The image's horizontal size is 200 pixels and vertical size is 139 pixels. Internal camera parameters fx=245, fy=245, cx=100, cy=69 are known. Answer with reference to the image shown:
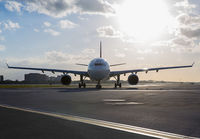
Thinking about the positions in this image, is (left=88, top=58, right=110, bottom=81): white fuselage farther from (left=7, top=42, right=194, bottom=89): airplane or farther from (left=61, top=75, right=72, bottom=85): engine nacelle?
(left=61, top=75, right=72, bottom=85): engine nacelle

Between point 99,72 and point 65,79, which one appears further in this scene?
point 65,79

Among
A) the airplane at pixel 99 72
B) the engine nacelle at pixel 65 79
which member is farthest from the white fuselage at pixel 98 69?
the engine nacelle at pixel 65 79

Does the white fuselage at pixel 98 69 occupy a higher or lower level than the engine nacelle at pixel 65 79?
higher

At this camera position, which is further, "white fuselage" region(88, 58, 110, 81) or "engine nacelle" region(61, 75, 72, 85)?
"engine nacelle" region(61, 75, 72, 85)

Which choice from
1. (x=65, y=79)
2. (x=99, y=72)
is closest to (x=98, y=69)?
(x=99, y=72)

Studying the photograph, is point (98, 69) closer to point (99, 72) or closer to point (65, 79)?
point (99, 72)

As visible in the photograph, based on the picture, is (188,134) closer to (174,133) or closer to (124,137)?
(174,133)

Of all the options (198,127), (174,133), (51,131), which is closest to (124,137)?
(174,133)

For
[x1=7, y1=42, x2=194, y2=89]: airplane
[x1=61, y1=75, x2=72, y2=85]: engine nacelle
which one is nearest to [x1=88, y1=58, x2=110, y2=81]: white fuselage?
[x1=7, y1=42, x2=194, y2=89]: airplane

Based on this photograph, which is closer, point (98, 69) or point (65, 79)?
point (98, 69)

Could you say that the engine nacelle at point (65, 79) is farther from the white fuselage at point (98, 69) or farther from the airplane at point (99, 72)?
the white fuselage at point (98, 69)

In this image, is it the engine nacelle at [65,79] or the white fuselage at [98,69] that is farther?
the engine nacelle at [65,79]

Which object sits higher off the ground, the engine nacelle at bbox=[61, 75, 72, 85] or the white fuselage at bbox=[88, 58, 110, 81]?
the white fuselage at bbox=[88, 58, 110, 81]

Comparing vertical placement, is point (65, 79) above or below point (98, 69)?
below
